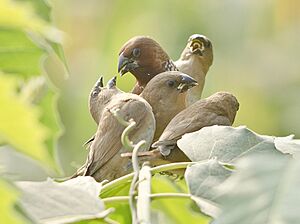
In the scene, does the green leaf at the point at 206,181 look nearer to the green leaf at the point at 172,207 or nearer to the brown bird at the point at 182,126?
the green leaf at the point at 172,207

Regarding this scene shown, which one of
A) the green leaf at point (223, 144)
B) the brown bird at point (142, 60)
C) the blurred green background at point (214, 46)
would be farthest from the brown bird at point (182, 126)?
the blurred green background at point (214, 46)

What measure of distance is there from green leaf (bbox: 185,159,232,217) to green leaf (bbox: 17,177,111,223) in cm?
12

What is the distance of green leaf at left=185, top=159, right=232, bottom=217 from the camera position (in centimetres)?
106

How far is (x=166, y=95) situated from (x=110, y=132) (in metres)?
0.18

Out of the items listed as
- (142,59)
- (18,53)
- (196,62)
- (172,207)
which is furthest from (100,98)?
(18,53)

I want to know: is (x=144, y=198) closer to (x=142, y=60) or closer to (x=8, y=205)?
(x=8, y=205)

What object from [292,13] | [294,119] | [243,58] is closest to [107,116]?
[294,119]

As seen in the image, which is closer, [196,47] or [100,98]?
[100,98]

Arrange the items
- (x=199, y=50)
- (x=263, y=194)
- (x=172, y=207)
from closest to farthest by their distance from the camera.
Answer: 1. (x=263, y=194)
2. (x=172, y=207)
3. (x=199, y=50)

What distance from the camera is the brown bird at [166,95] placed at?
2.29m

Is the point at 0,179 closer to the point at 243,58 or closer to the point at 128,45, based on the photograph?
the point at 128,45

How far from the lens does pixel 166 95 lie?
7.64ft

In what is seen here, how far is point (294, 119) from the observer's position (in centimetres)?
518

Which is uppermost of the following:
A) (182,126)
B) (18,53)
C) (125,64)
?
(18,53)
